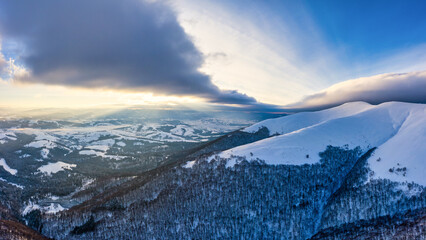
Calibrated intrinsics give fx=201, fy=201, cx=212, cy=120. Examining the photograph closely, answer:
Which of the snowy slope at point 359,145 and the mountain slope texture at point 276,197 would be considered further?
the snowy slope at point 359,145

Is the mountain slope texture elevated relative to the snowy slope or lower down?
lower down

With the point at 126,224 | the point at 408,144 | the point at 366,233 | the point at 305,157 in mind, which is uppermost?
the point at 408,144

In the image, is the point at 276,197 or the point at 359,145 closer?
the point at 276,197

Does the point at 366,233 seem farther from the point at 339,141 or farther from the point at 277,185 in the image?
the point at 339,141

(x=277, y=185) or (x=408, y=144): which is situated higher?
(x=408, y=144)

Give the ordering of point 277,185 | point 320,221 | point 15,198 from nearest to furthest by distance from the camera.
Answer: point 320,221
point 277,185
point 15,198

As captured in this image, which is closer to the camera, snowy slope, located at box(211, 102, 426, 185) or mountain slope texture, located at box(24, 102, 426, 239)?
mountain slope texture, located at box(24, 102, 426, 239)

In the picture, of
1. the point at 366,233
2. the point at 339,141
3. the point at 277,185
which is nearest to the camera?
the point at 366,233

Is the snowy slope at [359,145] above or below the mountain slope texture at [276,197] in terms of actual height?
above

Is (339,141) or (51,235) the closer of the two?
(51,235)

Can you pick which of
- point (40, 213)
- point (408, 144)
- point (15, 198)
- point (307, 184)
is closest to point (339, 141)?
point (408, 144)

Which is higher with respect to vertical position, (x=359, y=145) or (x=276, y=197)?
(x=359, y=145)
